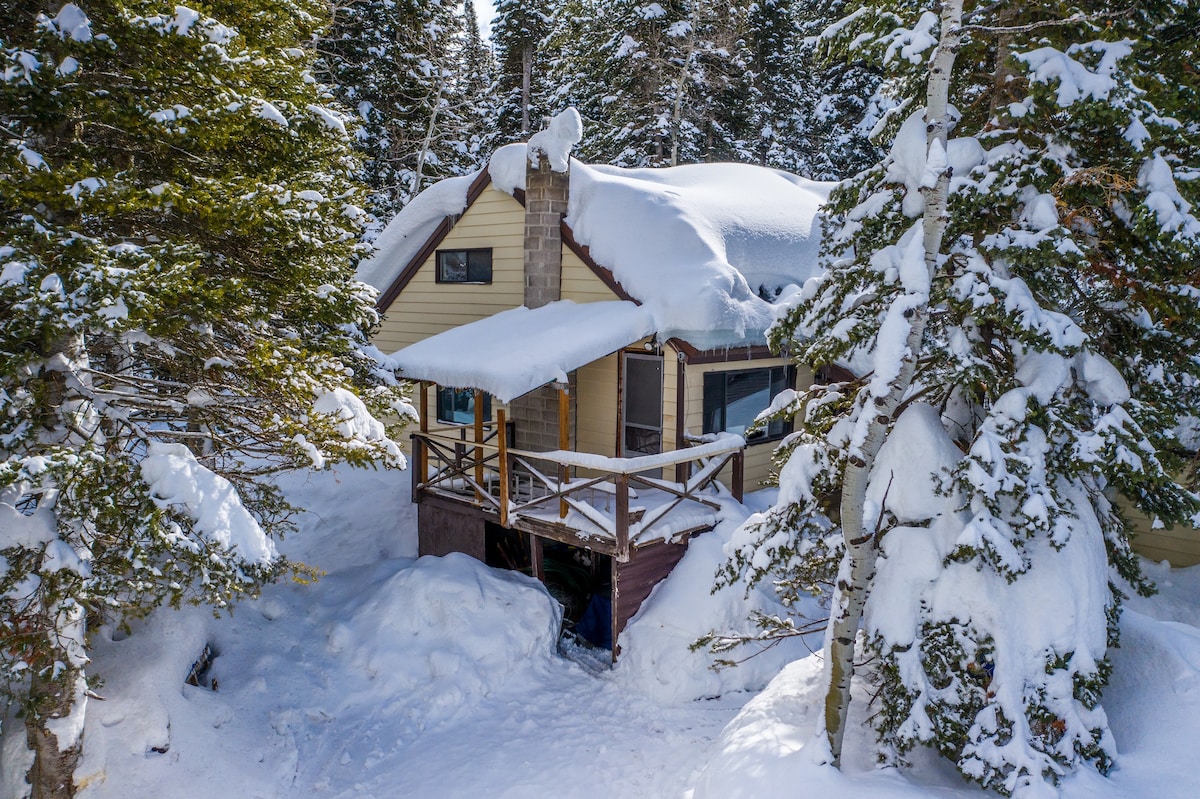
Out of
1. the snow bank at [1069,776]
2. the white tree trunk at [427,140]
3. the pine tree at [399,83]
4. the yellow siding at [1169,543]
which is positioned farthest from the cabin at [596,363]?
the pine tree at [399,83]

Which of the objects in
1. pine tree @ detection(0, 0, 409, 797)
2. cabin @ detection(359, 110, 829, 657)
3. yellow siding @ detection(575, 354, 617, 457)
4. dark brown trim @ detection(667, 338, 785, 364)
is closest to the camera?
pine tree @ detection(0, 0, 409, 797)

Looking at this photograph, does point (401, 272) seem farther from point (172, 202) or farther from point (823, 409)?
point (823, 409)

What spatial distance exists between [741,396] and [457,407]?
5540 mm

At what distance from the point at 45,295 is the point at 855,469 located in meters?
5.95

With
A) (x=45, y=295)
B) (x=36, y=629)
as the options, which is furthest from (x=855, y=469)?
(x=36, y=629)

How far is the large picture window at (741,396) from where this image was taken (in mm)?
11391

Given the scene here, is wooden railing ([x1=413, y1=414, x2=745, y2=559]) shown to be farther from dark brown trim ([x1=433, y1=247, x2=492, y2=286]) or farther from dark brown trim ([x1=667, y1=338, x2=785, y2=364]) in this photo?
dark brown trim ([x1=433, y1=247, x2=492, y2=286])

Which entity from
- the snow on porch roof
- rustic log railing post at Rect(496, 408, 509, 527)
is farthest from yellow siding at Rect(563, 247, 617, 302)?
rustic log railing post at Rect(496, 408, 509, 527)

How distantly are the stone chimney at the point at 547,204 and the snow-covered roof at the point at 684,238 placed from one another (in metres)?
0.23

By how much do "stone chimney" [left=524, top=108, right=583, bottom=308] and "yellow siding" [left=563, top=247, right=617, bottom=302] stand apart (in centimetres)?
12

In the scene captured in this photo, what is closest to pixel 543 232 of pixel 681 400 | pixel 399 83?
pixel 681 400

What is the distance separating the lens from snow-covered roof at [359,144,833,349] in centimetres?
1041

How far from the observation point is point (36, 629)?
5.70 meters

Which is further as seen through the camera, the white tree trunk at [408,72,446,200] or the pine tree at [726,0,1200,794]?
the white tree trunk at [408,72,446,200]
